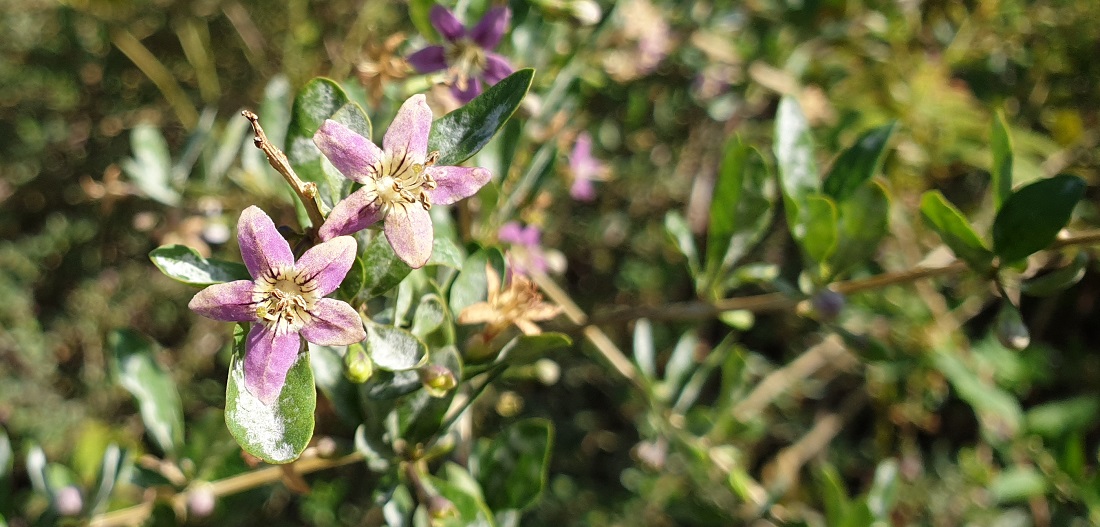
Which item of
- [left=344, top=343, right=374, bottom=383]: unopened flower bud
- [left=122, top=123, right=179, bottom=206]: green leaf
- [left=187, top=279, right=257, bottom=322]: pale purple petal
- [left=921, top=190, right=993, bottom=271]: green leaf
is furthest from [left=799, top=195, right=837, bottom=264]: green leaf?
[left=122, top=123, right=179, bottom=206]: green leaf

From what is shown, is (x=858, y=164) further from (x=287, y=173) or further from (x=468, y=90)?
(x=287, y=173)

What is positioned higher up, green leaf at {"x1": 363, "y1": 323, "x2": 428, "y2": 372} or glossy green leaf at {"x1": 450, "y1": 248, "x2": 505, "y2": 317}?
green leaf at {"x1": 363, "y1": 323, "x2": 428, "y2": 372}

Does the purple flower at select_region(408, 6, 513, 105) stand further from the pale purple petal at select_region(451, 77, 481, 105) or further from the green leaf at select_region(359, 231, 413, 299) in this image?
the green leaf at select_region(359, 231, 413, 299)

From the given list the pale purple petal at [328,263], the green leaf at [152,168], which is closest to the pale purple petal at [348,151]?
the pale purple petal at [328,263]

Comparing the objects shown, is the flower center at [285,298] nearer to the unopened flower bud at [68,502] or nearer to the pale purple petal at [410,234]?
the pale purple petal at [410,234]

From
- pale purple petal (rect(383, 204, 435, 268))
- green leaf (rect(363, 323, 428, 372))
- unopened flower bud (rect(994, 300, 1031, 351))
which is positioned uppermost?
pale purple petal (rect(383, 204, 435, 268))
